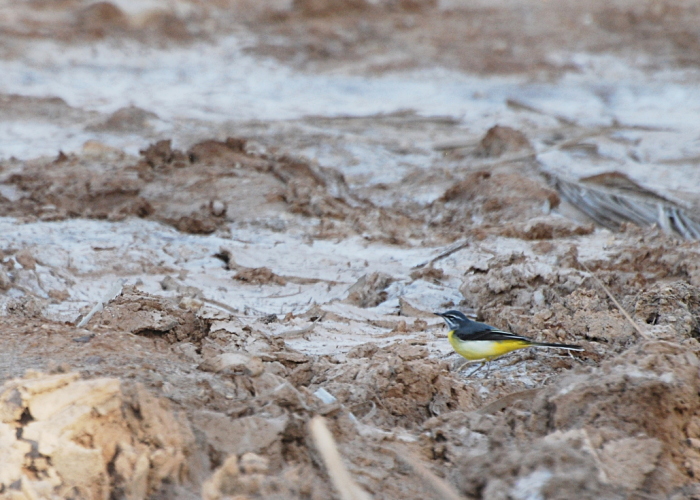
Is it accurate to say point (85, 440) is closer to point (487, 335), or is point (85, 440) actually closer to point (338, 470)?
point (338, 470)

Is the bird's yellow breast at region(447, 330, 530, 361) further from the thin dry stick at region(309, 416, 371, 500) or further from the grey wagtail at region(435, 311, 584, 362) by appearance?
the thin dry stick at region(309, 416, 371, 500)

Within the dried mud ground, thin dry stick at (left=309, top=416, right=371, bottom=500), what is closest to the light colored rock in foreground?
the dried mud ground

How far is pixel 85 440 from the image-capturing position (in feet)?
8.48

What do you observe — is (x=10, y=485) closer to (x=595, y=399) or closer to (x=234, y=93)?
(x=595, y=399)

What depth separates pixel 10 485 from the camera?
245 centimetres

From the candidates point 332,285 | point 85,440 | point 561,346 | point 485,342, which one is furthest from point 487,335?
point 85,440

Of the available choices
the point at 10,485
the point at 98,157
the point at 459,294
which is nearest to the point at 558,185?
the point at 459,294

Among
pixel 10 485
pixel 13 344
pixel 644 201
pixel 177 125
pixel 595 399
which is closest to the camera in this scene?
pixel 10 485

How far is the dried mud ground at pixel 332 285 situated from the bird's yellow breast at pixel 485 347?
0.11 metres

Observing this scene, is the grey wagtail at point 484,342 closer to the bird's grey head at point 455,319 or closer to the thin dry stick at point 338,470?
the bird's grey head at point 455,319

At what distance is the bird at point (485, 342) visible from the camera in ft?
14.0

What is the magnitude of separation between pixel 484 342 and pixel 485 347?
32 mm

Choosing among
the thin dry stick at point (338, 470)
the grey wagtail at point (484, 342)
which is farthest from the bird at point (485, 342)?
the thin dry stick at point (338, 470)

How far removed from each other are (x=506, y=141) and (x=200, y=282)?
574 centimetres
